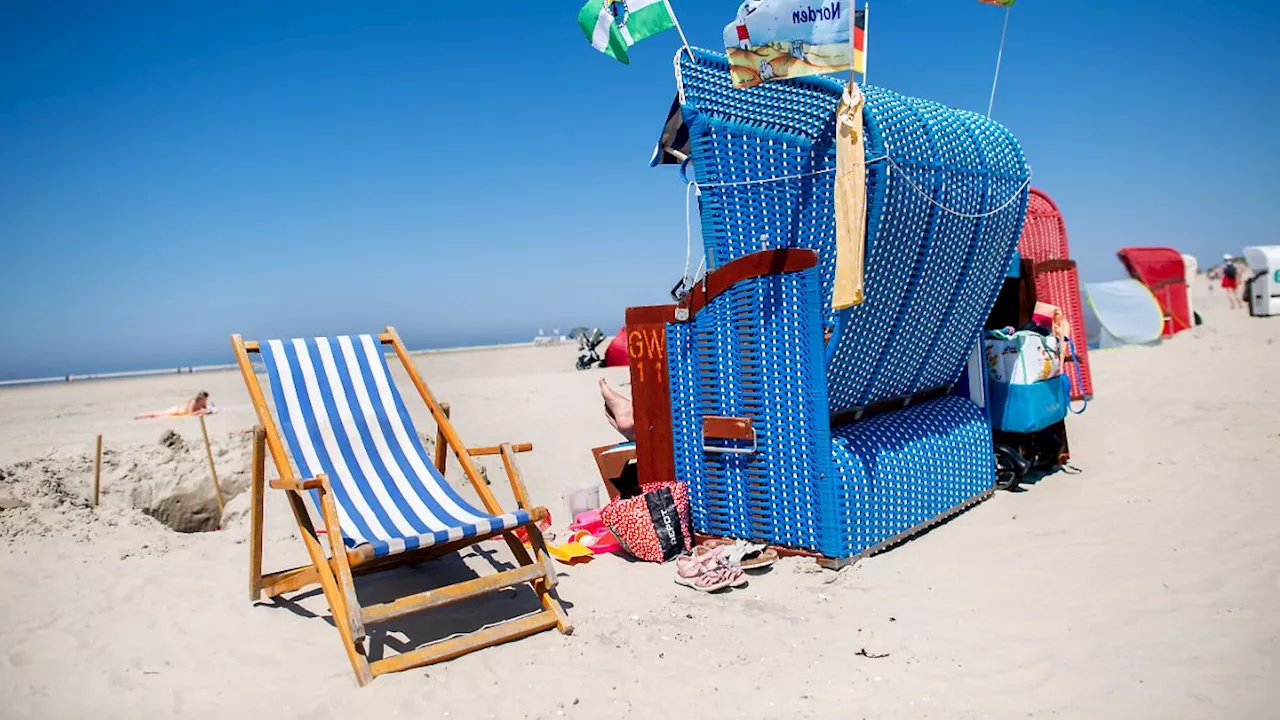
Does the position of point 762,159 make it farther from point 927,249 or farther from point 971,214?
point 971,214

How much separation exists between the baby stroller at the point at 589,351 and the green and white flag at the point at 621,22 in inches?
467

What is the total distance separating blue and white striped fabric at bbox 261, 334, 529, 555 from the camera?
382 cm

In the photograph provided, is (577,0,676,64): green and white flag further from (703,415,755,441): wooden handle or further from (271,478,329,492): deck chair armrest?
(271,478,329,492): deck chair armrest

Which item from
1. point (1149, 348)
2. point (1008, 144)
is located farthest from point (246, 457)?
point (1149, 348)

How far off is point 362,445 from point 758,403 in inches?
86.4

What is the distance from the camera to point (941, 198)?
4605 millimetres

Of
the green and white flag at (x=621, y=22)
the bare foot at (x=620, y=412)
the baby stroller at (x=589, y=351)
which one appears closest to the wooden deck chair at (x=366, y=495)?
the bare foot at (x=620, y=412)

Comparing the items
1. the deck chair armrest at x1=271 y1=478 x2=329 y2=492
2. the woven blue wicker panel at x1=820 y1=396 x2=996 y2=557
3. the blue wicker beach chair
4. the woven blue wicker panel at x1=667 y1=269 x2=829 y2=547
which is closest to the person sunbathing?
the deck chair armrest at x1=271 y1=478 x2=329 y2=492

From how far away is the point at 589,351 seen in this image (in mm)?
18047

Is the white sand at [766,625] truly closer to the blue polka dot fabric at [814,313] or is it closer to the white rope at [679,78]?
the blue polka dot fabric at [814,313]

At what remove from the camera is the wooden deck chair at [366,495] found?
354 cm

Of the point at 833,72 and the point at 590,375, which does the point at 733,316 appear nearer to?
the point at 833,72

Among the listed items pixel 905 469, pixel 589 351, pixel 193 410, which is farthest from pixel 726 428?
pixel 589 351

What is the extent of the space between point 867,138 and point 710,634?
251 cm
